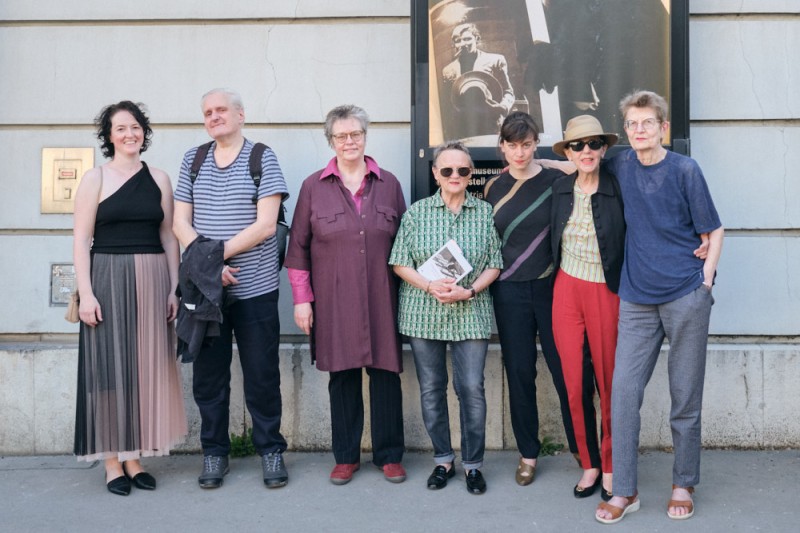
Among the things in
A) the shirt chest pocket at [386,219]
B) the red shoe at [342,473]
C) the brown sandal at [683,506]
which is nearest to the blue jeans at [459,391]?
the red shoe at [342,473]

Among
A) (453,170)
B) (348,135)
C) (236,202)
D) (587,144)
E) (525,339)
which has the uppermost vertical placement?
(348,135)

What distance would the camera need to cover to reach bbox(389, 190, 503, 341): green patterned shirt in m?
4.21

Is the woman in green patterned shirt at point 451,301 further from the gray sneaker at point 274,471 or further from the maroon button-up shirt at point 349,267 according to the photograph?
the gray sneaker at point 274,471

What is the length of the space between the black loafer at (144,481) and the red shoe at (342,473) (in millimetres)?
999

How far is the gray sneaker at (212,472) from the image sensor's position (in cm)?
437

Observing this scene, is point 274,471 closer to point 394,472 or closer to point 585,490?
point 394,472

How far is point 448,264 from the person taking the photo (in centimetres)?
417

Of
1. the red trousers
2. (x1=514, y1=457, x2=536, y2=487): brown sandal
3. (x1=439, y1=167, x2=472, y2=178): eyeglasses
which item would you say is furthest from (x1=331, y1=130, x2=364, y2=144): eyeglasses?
(x1=514, y1=457, x2=536, y2=487): brown sandal

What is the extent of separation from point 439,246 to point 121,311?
5.76 ft

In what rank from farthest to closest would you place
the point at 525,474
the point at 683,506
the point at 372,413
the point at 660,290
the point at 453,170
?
the point at 372,413
the point at 525,474
the point at 453,170
the point at 683,506
the point at 660,290

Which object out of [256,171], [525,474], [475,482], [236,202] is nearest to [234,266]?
[236,202]

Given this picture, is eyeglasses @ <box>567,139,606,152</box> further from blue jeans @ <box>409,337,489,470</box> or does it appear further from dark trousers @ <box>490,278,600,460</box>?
blue jeans @ <box>409,337,489,470</box>

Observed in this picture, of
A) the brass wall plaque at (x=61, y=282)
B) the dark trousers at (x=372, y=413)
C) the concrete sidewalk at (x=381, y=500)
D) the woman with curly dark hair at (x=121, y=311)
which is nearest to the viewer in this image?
the concrete sidewalk at (x=381, y=500)

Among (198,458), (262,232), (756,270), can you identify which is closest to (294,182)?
(262,232)
